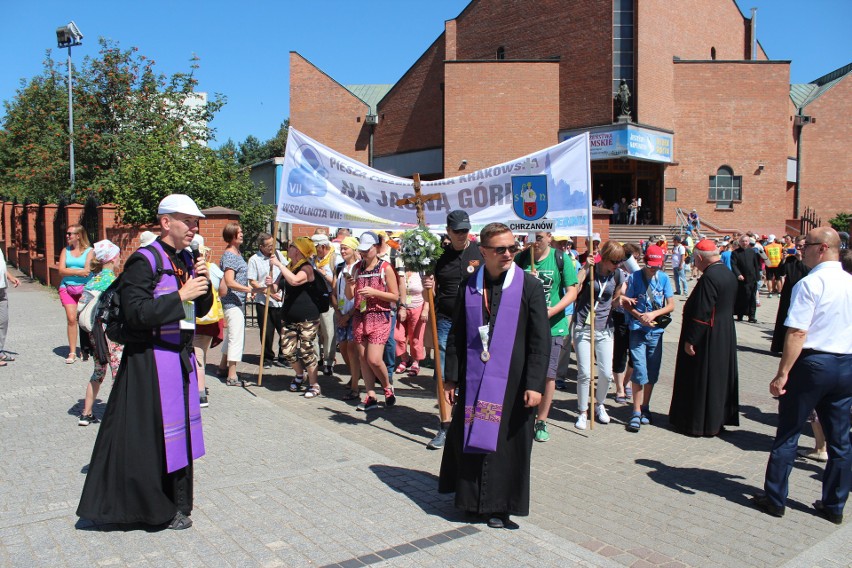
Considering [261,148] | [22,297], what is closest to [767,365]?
[22,297]

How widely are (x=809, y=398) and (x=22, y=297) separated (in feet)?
64.6

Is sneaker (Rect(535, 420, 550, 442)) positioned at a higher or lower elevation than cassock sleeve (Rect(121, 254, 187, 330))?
lower

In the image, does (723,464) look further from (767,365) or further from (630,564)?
(767,365)

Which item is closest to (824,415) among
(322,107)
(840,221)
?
(840,221)

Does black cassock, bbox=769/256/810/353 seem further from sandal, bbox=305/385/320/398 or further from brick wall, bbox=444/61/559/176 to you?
brick wall, bbox=444/61/559/176

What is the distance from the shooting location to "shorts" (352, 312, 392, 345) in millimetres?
7477

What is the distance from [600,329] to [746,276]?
9671 mm

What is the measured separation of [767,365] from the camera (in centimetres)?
1145

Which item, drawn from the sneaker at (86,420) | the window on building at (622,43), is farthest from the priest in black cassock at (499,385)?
the window on building at (622,43)

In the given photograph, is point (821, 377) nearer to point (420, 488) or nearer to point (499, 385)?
point (499, 385)

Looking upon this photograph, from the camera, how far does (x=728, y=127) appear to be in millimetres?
36562

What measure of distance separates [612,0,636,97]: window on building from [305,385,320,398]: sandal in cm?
2955

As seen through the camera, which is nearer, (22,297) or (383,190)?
(383,190)

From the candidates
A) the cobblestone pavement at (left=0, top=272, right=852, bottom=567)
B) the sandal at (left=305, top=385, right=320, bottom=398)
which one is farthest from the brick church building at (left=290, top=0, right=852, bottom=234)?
the cobblestone pavement at (left=0, top=272, right=852, bottom=567)
